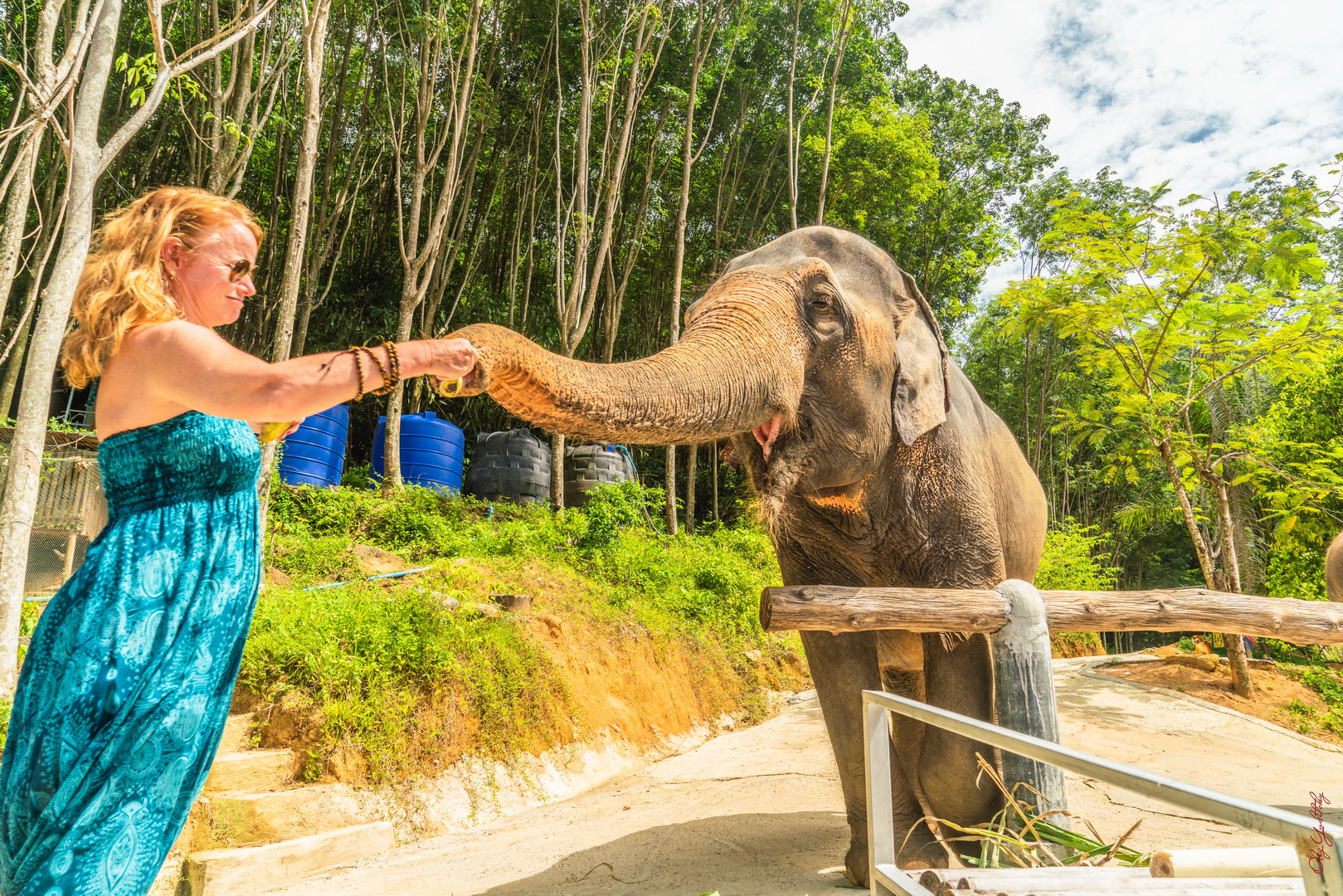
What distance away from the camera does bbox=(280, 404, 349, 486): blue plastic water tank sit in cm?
1043

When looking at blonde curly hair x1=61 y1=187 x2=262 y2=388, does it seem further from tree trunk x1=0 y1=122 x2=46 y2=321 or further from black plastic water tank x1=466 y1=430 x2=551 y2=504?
black plastic water tank x1=466 y1=430 x2=551 y2=504

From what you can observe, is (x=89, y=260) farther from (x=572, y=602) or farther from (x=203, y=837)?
(x=572, y=602)

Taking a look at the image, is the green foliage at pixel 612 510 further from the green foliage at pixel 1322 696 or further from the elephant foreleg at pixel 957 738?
the green foliage at pixel 1322 696

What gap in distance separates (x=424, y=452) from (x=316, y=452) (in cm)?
159

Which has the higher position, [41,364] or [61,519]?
[41,364]

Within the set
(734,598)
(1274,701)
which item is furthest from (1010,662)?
(1274,701)

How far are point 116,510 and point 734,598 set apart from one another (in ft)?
32.5

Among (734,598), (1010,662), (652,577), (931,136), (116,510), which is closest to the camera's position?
(116,510)

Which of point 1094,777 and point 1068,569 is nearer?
point 1094,777

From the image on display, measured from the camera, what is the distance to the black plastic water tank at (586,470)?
42.9 ft

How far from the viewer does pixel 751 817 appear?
4922 millimetres

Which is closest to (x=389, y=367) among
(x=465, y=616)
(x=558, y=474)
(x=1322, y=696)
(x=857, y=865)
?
(x=857, y=865)

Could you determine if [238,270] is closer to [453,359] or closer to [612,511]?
[453,359]

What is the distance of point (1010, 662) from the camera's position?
2.66m
